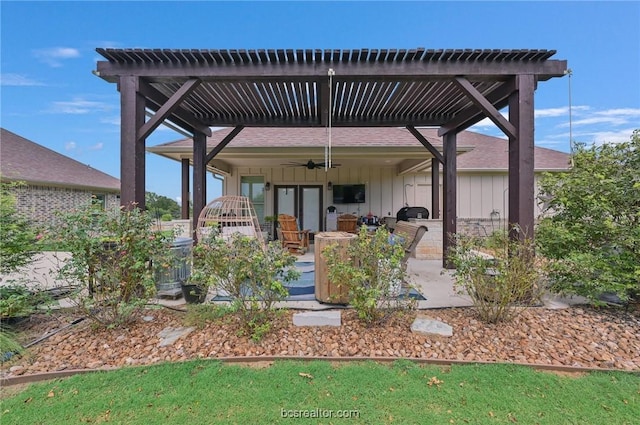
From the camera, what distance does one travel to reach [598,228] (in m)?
3.32

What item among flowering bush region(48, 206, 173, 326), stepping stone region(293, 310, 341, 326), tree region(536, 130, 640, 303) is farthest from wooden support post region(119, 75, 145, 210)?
tree region(536, 130, 640, 303)

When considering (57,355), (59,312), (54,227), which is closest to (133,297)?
(57,355)

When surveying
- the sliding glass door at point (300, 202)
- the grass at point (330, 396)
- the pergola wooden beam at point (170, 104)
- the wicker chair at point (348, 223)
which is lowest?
the grass at point (330, 396)

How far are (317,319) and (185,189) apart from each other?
5.72m

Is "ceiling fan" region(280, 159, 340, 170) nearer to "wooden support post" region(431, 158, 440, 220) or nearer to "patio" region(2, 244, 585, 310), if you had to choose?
"wooden support post" region(431, 158, 440, 220)

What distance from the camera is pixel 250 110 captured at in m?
5.47

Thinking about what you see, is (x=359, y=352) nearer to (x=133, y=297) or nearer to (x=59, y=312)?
(x=133, y=297)

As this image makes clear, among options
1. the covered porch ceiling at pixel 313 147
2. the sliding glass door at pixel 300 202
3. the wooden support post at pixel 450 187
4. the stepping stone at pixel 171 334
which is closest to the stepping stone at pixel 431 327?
the stepping stone at pixel 171 334

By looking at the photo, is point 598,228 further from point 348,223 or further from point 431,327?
point 348,223

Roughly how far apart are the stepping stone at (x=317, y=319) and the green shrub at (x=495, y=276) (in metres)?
1.32

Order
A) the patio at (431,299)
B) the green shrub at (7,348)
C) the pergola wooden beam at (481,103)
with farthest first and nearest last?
1. the pergola wooden beam at (481,103)
2. the patio at (431,299)
3. the green shrub at (7,348)

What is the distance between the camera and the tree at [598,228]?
3146mm

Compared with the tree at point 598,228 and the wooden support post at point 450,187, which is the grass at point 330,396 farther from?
the wooden support post at point 450,187

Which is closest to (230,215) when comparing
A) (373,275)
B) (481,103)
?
(373,275)
